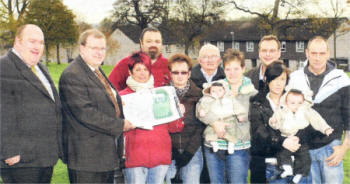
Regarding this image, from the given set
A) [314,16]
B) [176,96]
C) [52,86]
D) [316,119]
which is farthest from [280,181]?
[52,86]

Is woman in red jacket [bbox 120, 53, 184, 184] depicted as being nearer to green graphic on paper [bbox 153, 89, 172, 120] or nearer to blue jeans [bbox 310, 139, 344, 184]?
green graphic on paper [bbox 153, 89, 172, 120]

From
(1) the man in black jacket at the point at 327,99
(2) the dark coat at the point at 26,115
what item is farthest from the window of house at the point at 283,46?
(2) the dark coat at the point at 26,115

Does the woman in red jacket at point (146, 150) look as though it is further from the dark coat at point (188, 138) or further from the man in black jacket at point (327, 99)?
the man in black jacket at point (327, 99)

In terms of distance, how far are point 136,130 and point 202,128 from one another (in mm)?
400

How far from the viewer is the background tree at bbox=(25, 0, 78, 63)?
1.66 m

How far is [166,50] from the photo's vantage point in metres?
1.98

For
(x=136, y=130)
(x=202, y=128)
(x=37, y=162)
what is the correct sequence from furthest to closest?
→ (x=202, y=128) < (x=136, y=130) < (x=37, y=162)

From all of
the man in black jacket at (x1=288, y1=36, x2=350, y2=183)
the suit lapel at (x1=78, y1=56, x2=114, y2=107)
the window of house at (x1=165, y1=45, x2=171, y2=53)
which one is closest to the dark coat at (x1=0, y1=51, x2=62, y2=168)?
the suit lapel at (x1=78, y1=56, x2=114, y2=107)

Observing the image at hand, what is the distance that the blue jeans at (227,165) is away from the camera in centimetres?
204

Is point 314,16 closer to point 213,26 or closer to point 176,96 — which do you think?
point 213,26

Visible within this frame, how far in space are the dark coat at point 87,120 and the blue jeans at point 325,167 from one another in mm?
1165

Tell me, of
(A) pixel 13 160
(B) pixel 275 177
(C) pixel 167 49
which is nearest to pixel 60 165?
(A) pixel 13 160

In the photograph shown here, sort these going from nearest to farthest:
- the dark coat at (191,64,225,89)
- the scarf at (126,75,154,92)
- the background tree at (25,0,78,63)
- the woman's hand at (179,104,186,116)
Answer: the background tree at (25,0,78,63)
the scarf at (126,75,154,92)
the woman's hand at (179,104,186,116)
the dark coat at (191,64,225,89)

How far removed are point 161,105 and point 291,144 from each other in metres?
0.77
